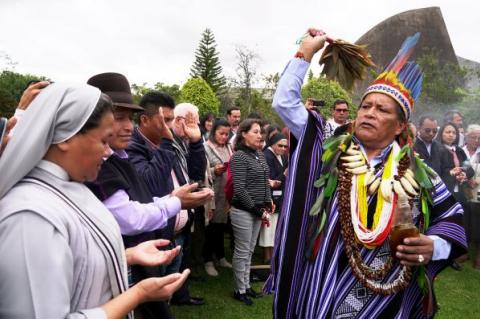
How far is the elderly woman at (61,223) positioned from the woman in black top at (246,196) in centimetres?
363

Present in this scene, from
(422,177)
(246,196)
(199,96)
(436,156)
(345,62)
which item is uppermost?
(199,96)

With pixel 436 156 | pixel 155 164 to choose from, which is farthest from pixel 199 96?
pixel 155 164

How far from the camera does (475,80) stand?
28.2m

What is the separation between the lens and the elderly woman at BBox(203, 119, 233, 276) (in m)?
6.18

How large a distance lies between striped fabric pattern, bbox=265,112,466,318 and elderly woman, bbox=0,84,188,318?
3.27ft

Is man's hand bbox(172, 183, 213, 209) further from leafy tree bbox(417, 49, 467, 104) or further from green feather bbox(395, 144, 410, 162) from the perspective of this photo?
leafy tree bbox(417, 49, 467, 104)

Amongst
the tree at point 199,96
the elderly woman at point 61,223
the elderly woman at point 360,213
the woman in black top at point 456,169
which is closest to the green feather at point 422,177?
the elderly woman at point 360,213

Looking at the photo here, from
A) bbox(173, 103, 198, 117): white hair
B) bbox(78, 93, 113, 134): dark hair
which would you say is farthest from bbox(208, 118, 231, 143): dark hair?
bbox(78, 93, 113, 134): dark hair

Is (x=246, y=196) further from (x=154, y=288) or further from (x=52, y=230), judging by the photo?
(x=52, y=230)

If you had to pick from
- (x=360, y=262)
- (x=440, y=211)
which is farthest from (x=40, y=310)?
(x=440, y=211)

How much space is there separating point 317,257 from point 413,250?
51 centimetres

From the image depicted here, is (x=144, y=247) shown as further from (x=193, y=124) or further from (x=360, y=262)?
(x=193, y=124)

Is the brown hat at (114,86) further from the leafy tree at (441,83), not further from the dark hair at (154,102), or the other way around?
the leafy tree at (441,83)

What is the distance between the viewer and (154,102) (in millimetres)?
3611
